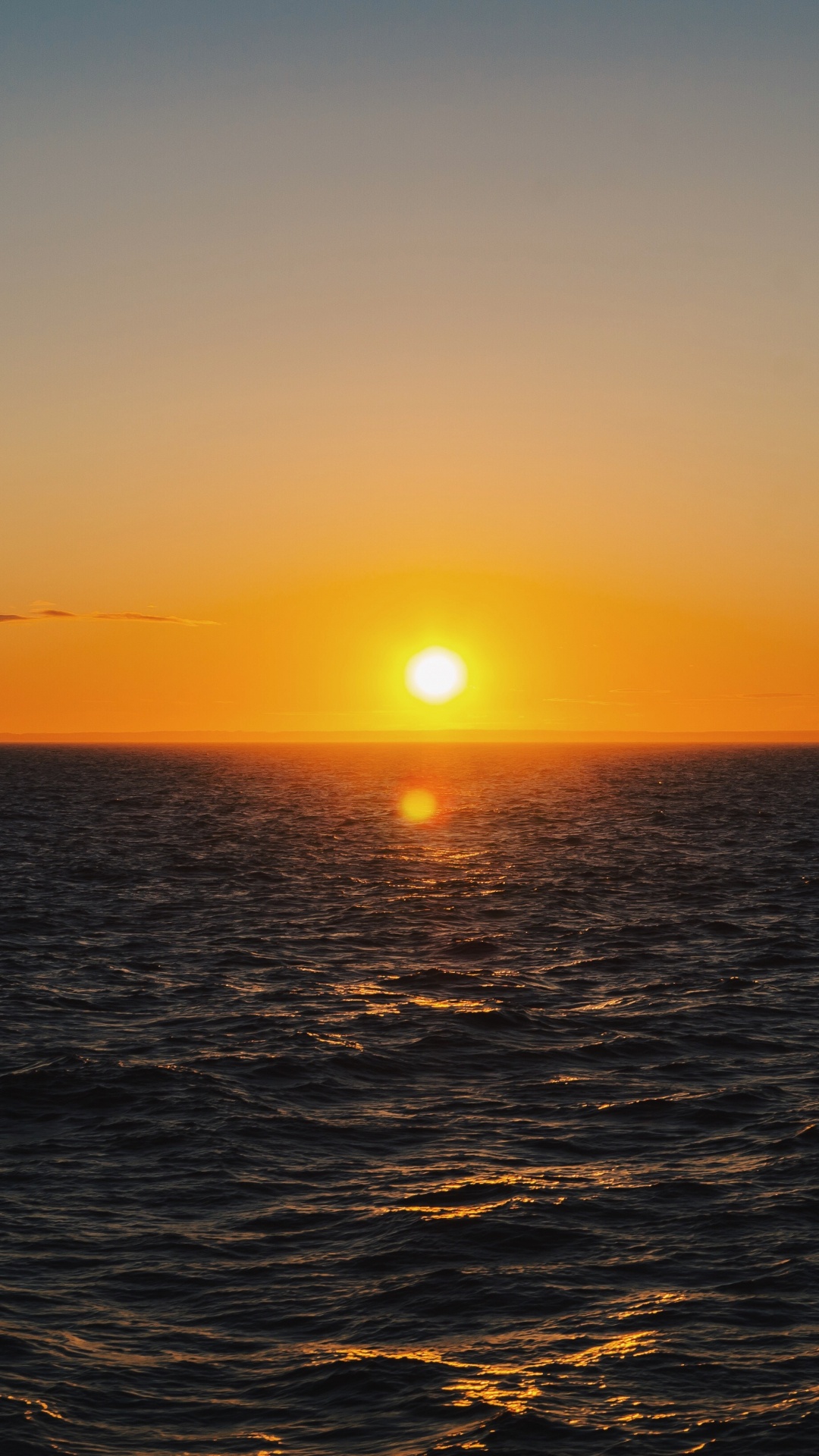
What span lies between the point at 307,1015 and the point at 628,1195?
1185 cm

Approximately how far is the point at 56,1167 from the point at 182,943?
19.5 metres

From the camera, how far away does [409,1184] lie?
17047 millimetres

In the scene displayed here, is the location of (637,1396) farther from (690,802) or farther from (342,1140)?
(690,802)

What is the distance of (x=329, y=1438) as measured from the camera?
10953mm

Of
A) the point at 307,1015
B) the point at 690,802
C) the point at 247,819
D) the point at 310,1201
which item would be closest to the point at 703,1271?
the point at 310,1201

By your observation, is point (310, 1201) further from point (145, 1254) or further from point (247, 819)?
point (247, 819)

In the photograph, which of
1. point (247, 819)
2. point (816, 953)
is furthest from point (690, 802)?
point (816, 953)

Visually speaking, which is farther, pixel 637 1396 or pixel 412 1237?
pixel 412 1237

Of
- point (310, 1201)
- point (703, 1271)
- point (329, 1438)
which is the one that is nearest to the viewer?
point (329, 1438)

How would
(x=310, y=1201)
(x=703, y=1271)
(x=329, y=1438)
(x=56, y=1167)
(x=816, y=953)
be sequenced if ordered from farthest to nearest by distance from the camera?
(x=816, y=953)
(x=56, y=1167)
(x=310, y=1201)
(x=703, y=1271)
(x=329, y=1438)

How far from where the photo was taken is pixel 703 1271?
14289 millimetres

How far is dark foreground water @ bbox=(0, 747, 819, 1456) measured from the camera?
11562mm

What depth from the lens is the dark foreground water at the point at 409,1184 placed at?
37.9 ft

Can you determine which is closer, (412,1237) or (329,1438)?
(329,1438)
